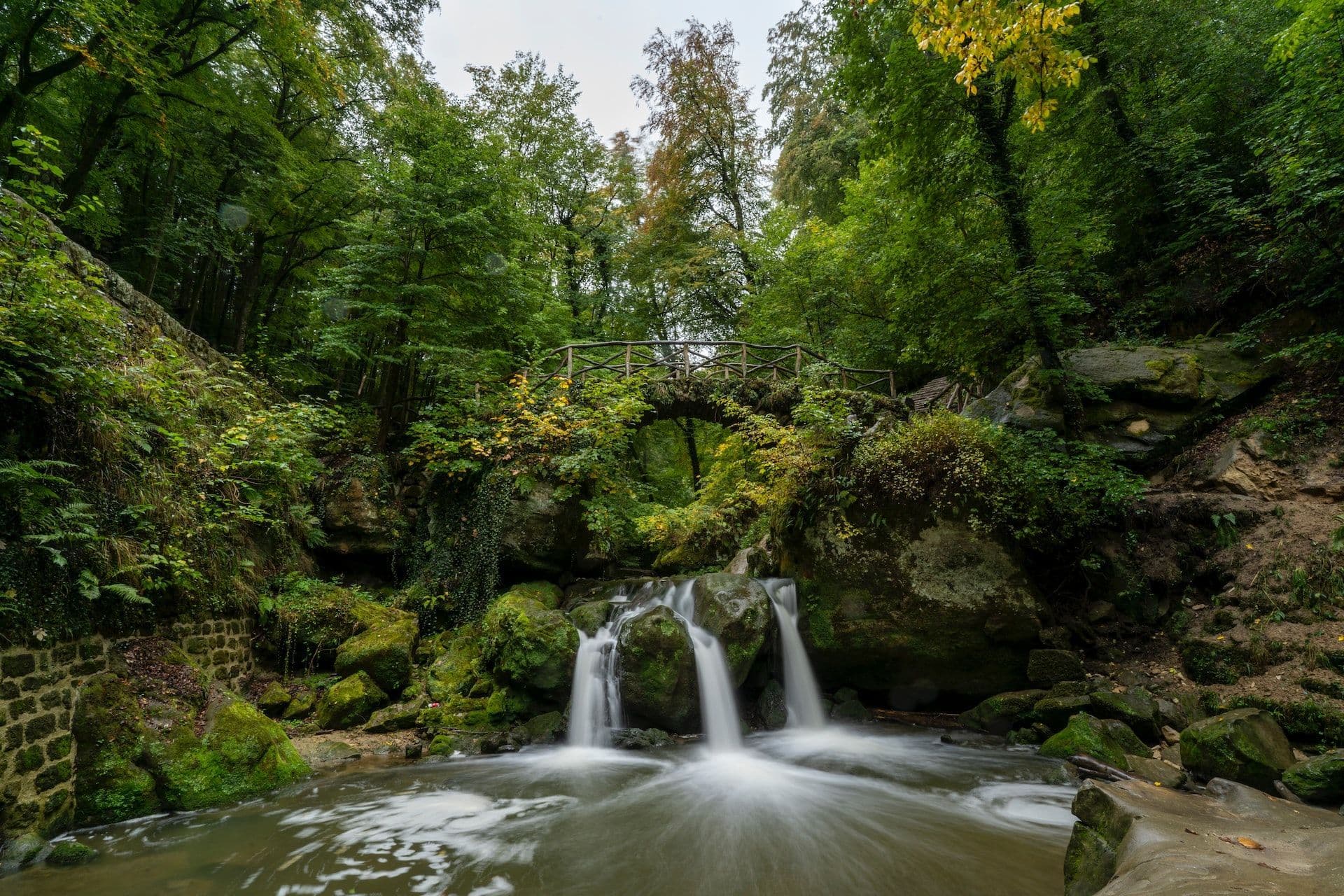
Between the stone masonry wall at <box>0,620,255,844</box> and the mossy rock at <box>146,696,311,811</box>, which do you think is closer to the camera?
the stone masonry wall at <box>0,620,255,844</box>

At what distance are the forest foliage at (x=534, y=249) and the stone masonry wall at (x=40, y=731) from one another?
412 millimetres

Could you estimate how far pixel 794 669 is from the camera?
756 cm

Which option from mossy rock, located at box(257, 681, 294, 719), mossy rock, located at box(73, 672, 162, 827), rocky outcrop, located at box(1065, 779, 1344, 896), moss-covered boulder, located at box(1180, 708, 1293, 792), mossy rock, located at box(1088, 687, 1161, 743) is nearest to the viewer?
rocky outcrop, located at box(1065, 779, 1344, 896)

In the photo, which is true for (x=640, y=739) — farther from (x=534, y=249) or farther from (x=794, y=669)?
(x=534, y=249)

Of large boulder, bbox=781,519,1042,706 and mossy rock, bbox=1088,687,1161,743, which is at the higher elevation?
large boulder, bbox=781,519,1042,706

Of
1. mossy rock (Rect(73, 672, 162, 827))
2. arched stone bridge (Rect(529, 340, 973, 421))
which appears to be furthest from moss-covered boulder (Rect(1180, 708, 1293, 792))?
mossy rock (Rect(73, 672, 162, 827))

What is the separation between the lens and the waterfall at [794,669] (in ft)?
24.0

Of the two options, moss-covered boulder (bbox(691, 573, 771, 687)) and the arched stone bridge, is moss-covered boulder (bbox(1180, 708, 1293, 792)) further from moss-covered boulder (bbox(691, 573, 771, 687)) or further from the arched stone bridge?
the arched stone bridge

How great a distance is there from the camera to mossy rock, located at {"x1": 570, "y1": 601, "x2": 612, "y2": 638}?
25.5 ft

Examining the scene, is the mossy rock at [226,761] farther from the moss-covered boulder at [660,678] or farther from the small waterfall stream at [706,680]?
the moss-covered boulder at [660,678]

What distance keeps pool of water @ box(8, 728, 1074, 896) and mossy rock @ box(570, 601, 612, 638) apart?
6.93ft

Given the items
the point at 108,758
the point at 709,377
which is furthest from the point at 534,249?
the point at 108,758

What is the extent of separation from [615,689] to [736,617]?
1919 mm

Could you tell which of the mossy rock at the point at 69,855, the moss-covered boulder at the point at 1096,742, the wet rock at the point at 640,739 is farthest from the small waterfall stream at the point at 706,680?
the mossy rock at the point at 69,855
